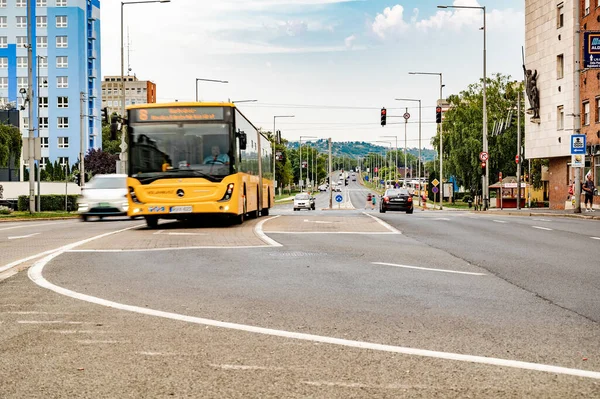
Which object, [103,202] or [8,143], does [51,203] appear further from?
[103,202]

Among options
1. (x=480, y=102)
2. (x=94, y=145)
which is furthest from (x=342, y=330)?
(x=94, y=145)

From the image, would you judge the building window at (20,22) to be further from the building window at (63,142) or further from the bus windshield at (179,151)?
the bus windshield at (179,151)

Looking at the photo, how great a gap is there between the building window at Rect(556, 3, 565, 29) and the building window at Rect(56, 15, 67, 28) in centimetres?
7030

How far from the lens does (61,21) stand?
10094 centimetres

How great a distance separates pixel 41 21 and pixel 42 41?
8.49 feet

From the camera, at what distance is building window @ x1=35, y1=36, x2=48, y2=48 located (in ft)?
330

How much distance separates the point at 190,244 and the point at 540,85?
43041mm

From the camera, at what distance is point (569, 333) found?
6.32 metres

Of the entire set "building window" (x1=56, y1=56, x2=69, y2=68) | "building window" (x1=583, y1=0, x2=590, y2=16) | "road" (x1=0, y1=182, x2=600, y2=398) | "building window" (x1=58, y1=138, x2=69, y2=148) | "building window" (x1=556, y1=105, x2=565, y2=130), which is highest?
"building window" (x1=56, y1=56, x2=69, y2=68)

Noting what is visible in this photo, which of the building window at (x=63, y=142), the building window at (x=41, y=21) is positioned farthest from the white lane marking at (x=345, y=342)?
the building window at (x=41, y=21)

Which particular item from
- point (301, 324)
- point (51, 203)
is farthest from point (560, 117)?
point (301, 324)

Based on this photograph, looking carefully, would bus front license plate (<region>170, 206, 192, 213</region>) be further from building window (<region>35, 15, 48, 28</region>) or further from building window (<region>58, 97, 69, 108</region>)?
building window (<region>35, 15, 48, 28</region>)

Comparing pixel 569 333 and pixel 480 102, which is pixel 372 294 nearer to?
pixel 569 333

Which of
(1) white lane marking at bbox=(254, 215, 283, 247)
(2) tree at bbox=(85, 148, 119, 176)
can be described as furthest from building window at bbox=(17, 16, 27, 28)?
(1) white lane marking at bbox=(254, 215, 283, 247)
